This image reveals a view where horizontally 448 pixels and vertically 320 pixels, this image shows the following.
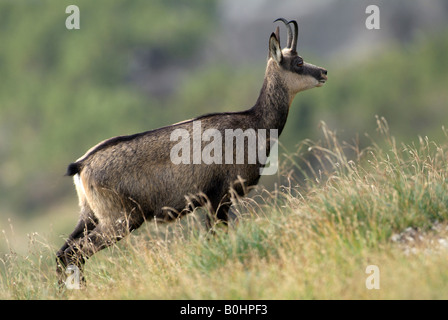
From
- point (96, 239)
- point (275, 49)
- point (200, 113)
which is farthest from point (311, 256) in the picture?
point (200, 113)

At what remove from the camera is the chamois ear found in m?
8.94

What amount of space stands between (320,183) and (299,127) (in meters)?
35.1

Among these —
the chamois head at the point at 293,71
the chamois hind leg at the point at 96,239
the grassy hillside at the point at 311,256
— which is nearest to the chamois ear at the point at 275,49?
the chamois head at the point at 293,71

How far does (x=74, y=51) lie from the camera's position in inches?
2136

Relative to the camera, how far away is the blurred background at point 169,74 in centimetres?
4328

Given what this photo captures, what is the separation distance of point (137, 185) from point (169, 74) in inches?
1948

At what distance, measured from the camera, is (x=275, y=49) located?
907cm

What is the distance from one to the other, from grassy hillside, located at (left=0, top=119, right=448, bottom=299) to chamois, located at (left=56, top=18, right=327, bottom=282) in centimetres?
41

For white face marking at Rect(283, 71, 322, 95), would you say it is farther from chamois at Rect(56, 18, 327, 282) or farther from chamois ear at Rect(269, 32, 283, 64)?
chamois at Rect(56, 18, 327, 282)

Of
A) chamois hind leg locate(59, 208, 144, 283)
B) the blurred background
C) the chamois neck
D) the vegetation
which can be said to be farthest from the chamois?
the blurred background

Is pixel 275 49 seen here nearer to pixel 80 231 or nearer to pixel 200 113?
pixel 80 231

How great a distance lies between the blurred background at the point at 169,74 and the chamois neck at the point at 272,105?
27041mm

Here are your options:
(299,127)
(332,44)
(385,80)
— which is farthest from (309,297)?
(332,44)

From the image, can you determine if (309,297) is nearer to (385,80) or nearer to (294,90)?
(294,90)
